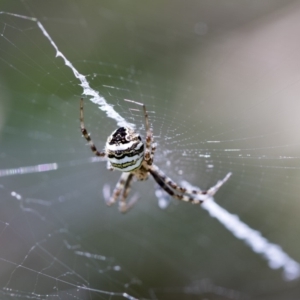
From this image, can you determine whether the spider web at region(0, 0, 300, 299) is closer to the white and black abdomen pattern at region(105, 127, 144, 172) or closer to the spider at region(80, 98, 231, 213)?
the spider at region(80, 98, 231, 213)

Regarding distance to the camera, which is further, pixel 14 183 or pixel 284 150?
pixel 14 183

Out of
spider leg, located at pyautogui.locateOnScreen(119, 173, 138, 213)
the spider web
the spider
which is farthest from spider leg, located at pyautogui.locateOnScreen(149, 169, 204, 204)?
the spider web

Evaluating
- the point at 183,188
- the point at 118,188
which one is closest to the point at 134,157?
the point at 183,188

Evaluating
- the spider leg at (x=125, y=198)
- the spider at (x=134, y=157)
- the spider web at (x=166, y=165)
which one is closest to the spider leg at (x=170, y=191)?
the spider at (x=134, y=157)

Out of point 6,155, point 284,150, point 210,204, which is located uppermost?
point 284,150

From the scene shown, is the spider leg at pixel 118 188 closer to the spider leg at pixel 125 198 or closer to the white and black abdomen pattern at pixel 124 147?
the spider leg at pixel 125 198

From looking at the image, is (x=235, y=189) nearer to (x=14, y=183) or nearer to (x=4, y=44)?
(x=14, y=183)

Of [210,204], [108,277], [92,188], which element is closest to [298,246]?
[210,204]
